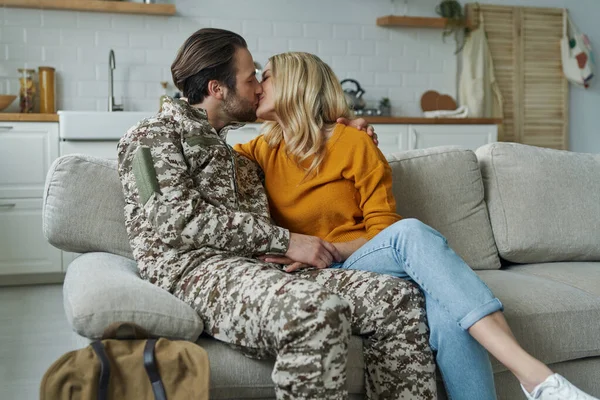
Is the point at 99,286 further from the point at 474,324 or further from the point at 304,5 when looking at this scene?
the point at 304,5

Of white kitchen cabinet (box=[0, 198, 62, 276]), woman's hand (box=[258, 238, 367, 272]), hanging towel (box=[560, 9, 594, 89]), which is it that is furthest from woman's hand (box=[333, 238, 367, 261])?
hanging towel (box=[560, 9, 594, 89])

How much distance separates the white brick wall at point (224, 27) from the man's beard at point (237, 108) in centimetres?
307

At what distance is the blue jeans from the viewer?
1.86m

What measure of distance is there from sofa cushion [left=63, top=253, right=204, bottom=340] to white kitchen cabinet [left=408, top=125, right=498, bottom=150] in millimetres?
3460

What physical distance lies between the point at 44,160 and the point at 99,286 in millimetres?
2919

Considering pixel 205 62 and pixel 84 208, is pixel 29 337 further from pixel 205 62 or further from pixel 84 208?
pixel 205 62

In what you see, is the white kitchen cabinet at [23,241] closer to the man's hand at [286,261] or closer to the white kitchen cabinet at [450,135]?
the white kitchen cabinet at [450,135]

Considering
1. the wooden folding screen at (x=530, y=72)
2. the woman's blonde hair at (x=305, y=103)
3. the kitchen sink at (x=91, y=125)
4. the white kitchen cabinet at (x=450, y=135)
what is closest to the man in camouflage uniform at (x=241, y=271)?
the woman's blonde hair at (x=305, y=103)

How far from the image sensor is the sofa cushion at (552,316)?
2.14m

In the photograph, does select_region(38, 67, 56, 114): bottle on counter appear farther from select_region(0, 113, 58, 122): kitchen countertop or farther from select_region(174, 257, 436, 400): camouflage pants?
select_region(174, 257, 436, 400): camouflage pants

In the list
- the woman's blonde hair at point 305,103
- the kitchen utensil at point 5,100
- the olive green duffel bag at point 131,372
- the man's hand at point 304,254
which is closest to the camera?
the olive green duffel bag at point 131,372

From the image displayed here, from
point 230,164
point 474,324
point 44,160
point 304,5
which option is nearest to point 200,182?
point 230,164

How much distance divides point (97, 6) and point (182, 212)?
3.47 meters

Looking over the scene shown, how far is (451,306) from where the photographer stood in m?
1.87
